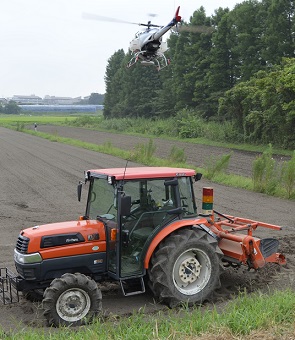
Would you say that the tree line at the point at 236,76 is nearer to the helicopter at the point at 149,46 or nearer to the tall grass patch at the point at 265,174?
the tall grass patch at the point at 265,174

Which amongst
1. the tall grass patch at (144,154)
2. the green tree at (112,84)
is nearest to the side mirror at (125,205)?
the tall grass patch at (144,154)

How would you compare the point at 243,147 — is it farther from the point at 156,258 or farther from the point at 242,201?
the point at 156,258

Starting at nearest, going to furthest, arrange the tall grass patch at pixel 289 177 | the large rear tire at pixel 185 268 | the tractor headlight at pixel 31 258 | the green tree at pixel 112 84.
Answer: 1. the tractor headlight at pixel 31 258
2. the large rear tire at pixel 185 268
3. the tall grass patch at pixel 289 177
4. the green tree at pixel 112 84

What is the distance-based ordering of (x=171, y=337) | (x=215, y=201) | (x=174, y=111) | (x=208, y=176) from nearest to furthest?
1. (x=171, y=337)
2. (x=215, y=201)
3. (x=208, y=176)
4. (x=174, y=111)

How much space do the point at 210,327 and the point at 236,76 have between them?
46.8 m

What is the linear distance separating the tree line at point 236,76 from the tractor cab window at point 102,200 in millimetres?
17560

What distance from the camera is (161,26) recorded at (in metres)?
11.9

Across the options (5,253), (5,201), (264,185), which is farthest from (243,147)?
(5,253)

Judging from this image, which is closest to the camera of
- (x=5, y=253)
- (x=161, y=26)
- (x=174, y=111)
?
(x=5, y=253)

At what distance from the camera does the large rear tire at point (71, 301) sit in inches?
246

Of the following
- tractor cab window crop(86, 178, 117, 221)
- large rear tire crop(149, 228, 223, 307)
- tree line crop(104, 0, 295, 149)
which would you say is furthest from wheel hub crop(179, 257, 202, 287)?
tree line crop(104, 0, 295, 149)

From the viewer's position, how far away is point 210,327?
542 centimetres

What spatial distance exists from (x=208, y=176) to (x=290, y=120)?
12.2 meters

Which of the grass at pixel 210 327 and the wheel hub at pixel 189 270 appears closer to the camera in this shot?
the grass at pixel 210 327
